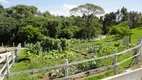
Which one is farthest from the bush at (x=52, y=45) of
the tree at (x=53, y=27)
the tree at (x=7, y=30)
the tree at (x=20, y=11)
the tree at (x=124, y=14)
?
the tree at (x=124, y=14)

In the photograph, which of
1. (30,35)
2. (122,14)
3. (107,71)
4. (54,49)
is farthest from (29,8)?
(107,71)

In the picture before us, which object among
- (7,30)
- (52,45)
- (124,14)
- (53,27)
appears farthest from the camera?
(124,14)

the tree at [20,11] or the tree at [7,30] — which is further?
the tree at [20,11]

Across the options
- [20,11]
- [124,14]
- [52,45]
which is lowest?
[52,45]

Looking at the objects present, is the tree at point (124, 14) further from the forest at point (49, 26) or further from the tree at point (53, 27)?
the tree at point (53, 27)

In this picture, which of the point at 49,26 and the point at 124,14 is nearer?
the point at 49,26

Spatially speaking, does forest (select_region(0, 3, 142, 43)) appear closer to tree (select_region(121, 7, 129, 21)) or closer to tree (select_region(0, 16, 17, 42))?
tree (select_region(0, 16, 17, 42))

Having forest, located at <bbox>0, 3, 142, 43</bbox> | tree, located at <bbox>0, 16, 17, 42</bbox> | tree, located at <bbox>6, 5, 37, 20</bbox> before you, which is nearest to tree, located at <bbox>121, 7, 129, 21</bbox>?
forest, located at <bbox>0, 3, 142, 43</bbox>

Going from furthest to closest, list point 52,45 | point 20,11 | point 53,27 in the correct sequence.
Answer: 1. point 20,11
2. point 53,27
3. point 52,45

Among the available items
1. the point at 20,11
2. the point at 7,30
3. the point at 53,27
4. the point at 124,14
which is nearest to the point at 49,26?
the point at 53,27

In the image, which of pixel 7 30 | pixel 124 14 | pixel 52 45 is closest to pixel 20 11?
pixel 7 30

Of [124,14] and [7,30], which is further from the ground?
[124,14]

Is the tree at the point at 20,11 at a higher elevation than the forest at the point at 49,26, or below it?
higher

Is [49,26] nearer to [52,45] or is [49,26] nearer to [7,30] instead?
[7,30]
